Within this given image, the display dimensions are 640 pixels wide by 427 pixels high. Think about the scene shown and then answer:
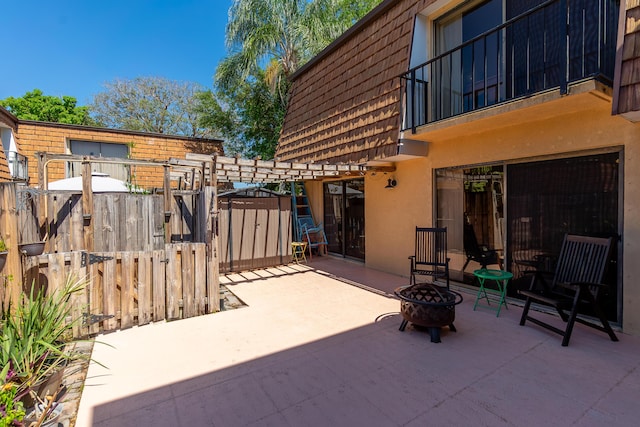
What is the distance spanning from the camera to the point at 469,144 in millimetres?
5191

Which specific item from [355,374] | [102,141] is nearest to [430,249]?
[355,374]

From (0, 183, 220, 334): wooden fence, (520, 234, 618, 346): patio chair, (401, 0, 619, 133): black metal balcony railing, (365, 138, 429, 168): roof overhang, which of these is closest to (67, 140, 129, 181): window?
(0, 183, 220, 334): wooden fence

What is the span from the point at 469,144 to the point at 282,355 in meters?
4.31

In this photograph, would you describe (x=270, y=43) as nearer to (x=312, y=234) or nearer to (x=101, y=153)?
(x=101, y=153)

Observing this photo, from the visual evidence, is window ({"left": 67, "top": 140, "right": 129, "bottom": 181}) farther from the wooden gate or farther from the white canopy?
the wooden gate

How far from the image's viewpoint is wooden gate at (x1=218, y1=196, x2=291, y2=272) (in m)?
7.36

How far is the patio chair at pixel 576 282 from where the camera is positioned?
3.35 meters

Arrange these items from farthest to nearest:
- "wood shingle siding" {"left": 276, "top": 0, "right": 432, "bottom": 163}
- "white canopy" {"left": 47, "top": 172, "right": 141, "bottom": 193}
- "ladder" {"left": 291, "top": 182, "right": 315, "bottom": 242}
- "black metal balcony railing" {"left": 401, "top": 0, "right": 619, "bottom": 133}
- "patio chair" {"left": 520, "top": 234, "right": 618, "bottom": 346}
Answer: "ladder" {"left": 291, "top": 182, "right": 315, "bottom": 242}, "white canopy" {"left": 47, "top": 172, "right": 141, "bottom": 193}, "wood shingle siding" {"left": 276, "top": 0, "right": 432, "bottom": 163}, "black metal balcony railing" {"left": 401, "top": 0, "right": 619, "bottom": 133}, "patio chair" {"left": 520, "top": 234, "right": 618, "bottom": 346}

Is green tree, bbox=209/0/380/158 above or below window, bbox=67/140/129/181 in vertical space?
above

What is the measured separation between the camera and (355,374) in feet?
9.38

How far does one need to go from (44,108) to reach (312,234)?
889 inches

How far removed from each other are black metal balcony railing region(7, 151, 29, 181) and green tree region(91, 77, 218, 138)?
9429mm

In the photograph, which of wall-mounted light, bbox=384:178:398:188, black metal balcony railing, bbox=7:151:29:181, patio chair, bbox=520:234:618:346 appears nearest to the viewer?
patio chair, bbox=520:234:618:346

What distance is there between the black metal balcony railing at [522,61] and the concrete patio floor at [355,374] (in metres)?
2.85
